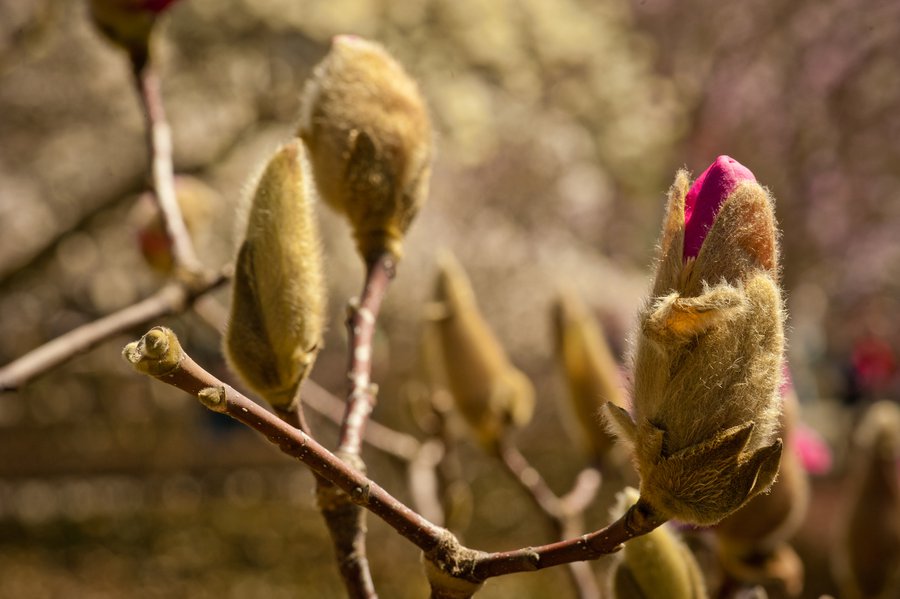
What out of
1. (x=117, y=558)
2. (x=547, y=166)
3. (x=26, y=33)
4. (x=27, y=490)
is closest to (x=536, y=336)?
(x=547, y=166)

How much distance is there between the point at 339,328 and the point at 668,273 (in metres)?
5.57

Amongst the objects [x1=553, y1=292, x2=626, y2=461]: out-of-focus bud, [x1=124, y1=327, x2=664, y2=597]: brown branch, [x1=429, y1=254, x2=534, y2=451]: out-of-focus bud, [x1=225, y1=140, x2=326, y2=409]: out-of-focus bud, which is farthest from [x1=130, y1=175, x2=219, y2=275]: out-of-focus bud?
[x1=124, y1=327, x2=664, y2=597]: brown branch

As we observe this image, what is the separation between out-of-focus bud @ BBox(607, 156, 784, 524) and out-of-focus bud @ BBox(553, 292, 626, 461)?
41cm

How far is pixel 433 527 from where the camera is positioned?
45cm

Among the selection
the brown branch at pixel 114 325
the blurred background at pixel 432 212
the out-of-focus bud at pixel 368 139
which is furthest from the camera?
the blurred background at pixel 432 212

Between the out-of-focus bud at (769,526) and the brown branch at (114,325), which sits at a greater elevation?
the out-of-focus bud at (769,526)

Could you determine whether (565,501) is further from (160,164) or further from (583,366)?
(160,164)

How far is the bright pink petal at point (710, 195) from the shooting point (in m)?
0.42

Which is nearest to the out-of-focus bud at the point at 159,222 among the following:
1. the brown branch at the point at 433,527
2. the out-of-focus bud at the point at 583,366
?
the out-of-focus bud at the point at 583,366

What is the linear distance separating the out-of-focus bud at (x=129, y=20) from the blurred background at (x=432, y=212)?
3.28 meters

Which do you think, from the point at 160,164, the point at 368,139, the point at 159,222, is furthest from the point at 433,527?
the point at 159,222

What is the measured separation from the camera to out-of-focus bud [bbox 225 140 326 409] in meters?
0.49

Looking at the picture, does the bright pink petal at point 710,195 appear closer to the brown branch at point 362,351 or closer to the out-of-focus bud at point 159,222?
the brown branch at point 362,351

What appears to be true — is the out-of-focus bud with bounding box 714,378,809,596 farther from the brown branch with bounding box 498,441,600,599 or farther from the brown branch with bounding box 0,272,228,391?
the brown branch with bounding box 0,272,228,391
